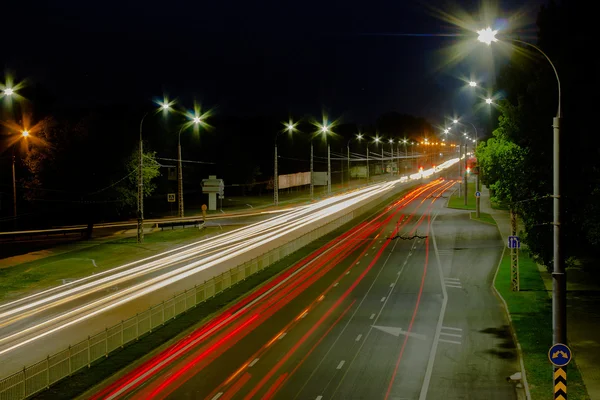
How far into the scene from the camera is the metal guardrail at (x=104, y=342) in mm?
15238

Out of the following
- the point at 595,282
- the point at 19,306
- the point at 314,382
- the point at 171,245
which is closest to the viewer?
the point at 314,382

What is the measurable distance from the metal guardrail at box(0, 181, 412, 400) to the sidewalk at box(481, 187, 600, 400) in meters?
13.5

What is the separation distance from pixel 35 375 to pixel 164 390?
3.16m

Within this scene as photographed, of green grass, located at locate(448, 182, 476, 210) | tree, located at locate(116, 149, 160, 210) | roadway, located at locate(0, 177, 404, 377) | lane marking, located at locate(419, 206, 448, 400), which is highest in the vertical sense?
tree, located at locate(116, 149, 160, 210)

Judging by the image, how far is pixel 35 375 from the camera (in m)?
15.6

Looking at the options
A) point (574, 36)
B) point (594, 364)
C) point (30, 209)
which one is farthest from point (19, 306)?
point (30, 209)

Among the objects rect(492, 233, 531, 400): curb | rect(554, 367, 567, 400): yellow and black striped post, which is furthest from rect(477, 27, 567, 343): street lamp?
rect(492, 233, 531, 400): curb

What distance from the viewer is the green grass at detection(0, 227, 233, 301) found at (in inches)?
1226

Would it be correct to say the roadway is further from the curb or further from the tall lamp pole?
the curb

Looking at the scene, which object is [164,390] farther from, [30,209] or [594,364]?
[30,209]

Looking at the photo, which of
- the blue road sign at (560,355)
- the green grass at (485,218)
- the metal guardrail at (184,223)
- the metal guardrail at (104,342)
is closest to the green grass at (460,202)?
the green grass at (485,218)

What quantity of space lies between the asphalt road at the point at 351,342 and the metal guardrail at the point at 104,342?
1.36 m

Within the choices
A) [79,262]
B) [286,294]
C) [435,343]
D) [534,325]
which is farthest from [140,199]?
[534,325]

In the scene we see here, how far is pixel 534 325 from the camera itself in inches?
904
